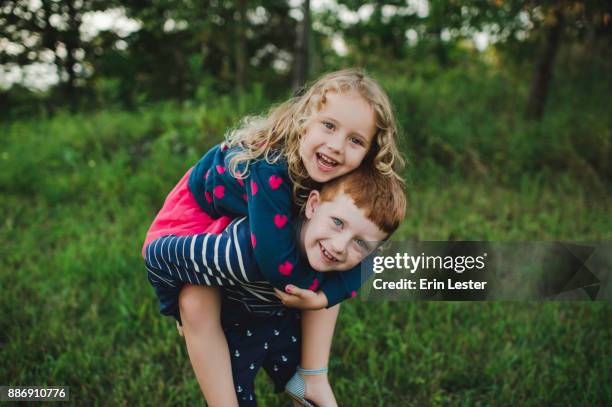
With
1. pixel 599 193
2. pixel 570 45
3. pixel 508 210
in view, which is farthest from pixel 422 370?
pixel 570 45

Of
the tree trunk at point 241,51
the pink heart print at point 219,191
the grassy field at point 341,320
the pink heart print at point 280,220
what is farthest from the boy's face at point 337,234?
the tree trunk at point 241,51

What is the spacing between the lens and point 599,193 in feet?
14.6

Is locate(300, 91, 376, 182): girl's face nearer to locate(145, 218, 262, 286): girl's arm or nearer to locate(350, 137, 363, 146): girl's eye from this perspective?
locate(350, 137, 363, 146): girl's eye

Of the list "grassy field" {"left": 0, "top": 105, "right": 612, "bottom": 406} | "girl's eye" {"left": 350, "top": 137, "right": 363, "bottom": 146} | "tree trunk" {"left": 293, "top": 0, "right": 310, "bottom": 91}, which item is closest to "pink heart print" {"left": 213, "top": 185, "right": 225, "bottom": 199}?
"girl's eye" {"left": 350, "top": 137, "right": 363, "bottom": 146}

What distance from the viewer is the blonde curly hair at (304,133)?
1.53m

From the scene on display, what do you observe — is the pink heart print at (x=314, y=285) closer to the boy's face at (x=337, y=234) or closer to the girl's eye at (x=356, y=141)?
the boy's face at (x=337, y=234)

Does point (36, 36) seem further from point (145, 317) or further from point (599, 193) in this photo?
point (599, 193)

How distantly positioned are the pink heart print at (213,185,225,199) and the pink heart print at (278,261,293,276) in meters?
0.32

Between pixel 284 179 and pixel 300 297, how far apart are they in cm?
35

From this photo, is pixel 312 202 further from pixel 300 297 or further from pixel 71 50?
pixel 71 50

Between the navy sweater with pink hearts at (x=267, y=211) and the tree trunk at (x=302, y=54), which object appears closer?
the navy sweater with pink hearts at (x=267, y=211)

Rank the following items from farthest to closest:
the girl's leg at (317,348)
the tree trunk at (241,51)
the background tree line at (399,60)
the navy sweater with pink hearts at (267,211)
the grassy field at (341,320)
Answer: the tree trunk at (241,51)
the background tree line at (399,60)
the grassy field at (341,320)
the girl's leg at (317,348)
the navy sweater with pink hearts at (267,211)

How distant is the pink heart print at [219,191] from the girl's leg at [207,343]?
29cm

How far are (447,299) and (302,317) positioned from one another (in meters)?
1.26
